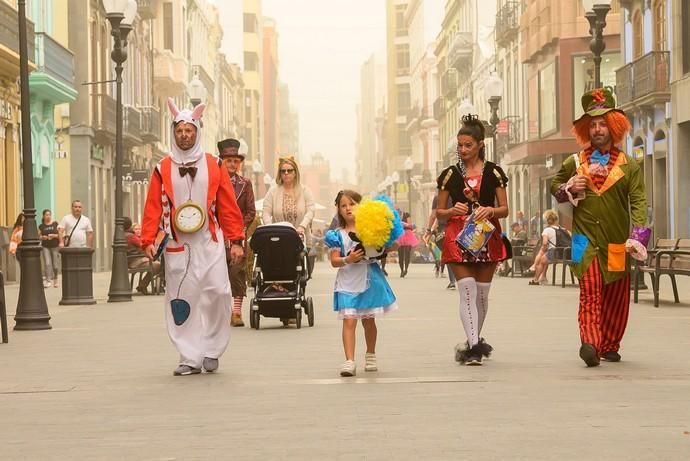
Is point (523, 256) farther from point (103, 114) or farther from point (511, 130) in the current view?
point (511, 130)

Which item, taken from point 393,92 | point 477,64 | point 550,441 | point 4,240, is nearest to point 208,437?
point 550,441

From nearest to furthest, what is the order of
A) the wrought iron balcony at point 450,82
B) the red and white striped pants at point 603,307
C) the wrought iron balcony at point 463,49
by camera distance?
the red and white striped pants at point 603,307, the wrought iron balcony at point 463,49, the wrought iron balcony at point 450,82

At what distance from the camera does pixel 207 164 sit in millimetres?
11328

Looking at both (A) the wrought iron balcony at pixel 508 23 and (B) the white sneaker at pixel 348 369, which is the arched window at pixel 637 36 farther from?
(B) the white sneaker at pixel 348 369

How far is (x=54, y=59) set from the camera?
1464 inches

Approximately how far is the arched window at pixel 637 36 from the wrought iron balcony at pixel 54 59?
47.1 feet

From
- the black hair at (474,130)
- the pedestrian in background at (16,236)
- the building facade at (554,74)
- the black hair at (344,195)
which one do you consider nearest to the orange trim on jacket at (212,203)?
the black hair at (344,195)

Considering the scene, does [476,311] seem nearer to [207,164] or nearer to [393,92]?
[207,164]

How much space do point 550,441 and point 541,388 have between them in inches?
90.8

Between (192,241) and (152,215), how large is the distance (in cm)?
34

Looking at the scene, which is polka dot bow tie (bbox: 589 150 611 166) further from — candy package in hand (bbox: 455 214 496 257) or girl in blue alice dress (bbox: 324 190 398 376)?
girl in blue alice dress (bbox: 324 190 398 376)

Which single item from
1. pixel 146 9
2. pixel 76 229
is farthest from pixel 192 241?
pixel 146 9

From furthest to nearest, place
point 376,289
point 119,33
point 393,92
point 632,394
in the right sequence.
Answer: point 393,92 → point 119,33 → point 376,289 → point 632,394

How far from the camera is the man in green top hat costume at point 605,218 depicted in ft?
36.7
